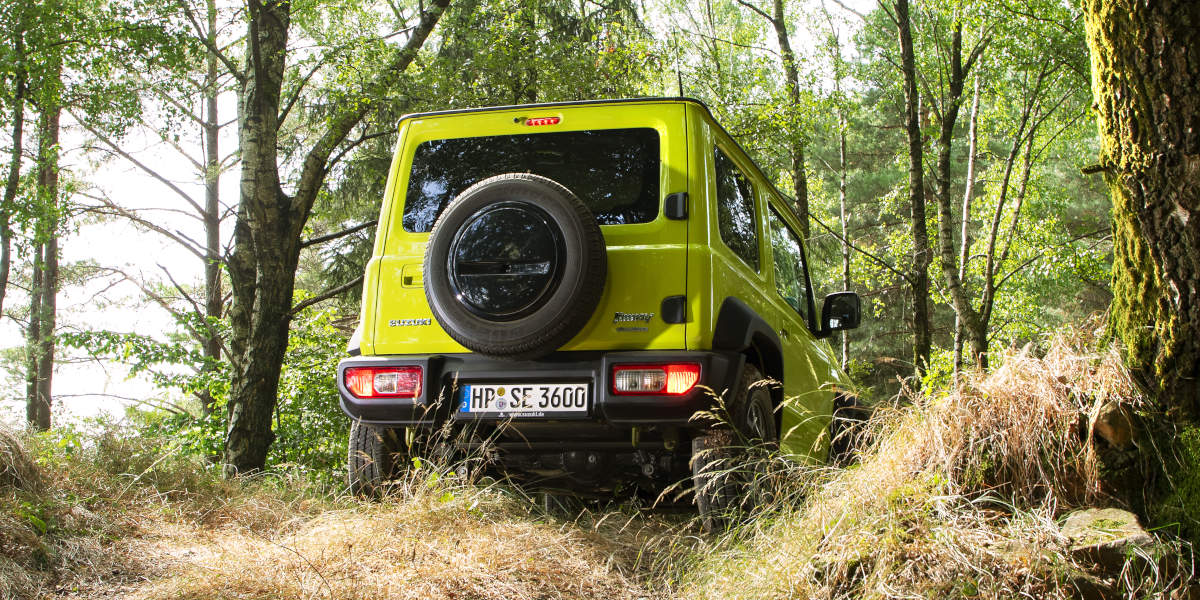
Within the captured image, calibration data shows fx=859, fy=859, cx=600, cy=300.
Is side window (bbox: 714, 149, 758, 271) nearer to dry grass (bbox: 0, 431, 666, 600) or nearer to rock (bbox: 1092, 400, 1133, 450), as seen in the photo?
dry grass (bbox: 0, 431, 666, 600)

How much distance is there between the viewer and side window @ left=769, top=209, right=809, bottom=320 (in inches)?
201

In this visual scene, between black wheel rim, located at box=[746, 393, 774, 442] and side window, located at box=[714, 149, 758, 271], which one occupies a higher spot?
side window, located at box=[714, 149, 758, 271]

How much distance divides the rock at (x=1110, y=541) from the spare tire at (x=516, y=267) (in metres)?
1.89

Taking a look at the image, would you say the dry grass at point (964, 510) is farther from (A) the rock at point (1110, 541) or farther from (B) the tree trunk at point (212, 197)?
(B) the tree trunk at point (212, 197)

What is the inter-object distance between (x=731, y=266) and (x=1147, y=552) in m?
2.04

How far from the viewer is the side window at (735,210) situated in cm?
412

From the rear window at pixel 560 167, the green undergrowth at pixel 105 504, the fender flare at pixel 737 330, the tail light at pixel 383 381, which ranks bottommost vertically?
the green undergrowth at pixel 105 504

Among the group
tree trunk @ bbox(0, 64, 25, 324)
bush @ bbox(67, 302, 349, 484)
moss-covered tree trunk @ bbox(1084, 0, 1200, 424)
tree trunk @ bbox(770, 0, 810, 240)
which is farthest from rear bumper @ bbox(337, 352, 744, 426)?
tree trunk @ bbox(770, 0, 810, 240)

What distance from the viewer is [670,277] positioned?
144 inches

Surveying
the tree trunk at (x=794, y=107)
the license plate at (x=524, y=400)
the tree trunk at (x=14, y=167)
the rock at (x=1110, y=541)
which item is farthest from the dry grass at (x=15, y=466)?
the tree trunk at (x=794, y=107)

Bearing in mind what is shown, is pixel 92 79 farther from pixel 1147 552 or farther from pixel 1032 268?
pixel 1032 268

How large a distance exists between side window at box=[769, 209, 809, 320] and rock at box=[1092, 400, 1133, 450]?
7.47 feet

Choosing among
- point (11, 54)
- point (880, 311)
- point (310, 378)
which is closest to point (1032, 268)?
point (880, 311)

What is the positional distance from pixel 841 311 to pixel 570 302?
9.35 feet
